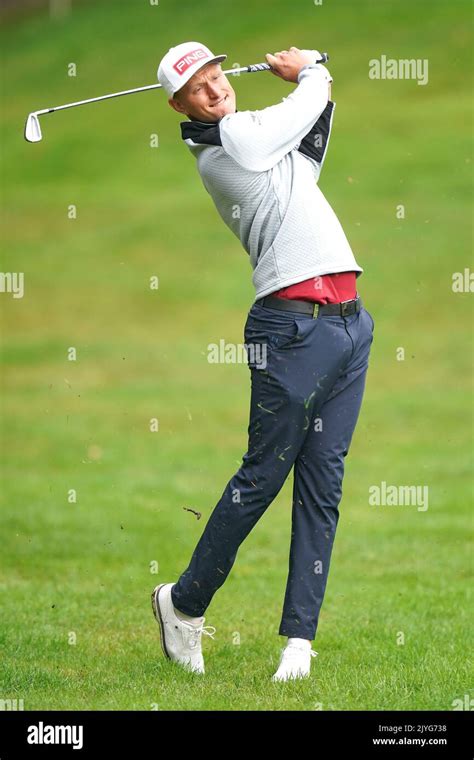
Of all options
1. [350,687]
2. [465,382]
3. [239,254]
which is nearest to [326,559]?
[350,687]

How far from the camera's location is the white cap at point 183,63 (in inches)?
196

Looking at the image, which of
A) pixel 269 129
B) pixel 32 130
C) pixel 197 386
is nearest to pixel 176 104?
pixel 269 129

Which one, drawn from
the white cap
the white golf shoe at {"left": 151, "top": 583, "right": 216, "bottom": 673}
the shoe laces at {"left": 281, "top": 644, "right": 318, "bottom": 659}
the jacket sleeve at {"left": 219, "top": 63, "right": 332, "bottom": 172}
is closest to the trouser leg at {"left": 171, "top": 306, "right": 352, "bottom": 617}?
the white golf shoe at {"left": 151, "top": 583, "right": 216, "bottom": 673}

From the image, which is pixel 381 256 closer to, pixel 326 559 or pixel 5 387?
pixel 5 387

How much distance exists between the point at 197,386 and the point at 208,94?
29.1 ft

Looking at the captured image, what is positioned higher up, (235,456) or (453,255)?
(453,255)

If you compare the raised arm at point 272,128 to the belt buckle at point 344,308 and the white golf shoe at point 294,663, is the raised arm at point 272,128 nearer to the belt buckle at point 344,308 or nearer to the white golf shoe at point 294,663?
the belt buckle at point 344,308

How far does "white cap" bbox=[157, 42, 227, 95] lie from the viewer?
497 cm

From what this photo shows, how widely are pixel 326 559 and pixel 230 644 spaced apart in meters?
0.88

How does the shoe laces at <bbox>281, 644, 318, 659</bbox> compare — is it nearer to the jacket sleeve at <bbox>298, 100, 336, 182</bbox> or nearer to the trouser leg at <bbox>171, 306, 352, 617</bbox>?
the trouser leg at <bbox>171, 306, 352, 617</bbox>

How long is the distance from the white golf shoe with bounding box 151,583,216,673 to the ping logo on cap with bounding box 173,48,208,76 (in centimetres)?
209

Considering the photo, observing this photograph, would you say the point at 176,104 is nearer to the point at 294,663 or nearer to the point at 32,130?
the point at 32,130

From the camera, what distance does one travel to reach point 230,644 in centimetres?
604

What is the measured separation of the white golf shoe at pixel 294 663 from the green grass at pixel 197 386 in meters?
0.09
